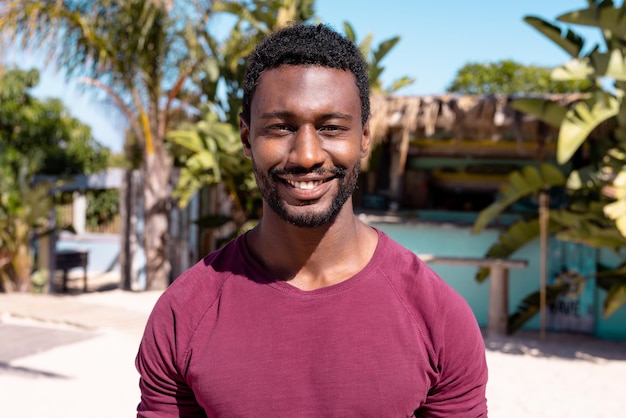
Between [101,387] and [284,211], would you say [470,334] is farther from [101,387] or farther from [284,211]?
[101,387]

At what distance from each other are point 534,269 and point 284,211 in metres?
7.23

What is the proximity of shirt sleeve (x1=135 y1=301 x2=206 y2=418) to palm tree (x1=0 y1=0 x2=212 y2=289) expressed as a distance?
8087 millimetres

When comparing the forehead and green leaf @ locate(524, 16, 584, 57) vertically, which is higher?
green leaf @ locate(524, 16, 584, 57)

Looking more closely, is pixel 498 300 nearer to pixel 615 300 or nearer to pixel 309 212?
pixel 615 300

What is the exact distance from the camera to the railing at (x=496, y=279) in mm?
6930

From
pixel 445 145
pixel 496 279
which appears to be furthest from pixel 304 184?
pixel 445 145

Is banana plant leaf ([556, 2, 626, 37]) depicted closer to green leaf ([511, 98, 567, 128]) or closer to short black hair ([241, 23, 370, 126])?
green leaf ([511, 98, 567, 128])

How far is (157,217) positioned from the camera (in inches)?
396

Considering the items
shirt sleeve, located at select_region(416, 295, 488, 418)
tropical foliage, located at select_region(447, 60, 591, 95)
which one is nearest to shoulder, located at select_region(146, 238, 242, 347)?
shirt sleeve, located at select_region(416, 295, 488, 418)

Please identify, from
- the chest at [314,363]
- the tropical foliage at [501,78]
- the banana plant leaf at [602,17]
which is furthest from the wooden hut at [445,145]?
the tropical foliage at [501,78]

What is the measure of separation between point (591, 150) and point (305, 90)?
7009mm

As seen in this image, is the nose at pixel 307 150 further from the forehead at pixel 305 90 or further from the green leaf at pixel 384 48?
the green leaf at pixel 384 48

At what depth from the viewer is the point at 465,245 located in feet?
27.1

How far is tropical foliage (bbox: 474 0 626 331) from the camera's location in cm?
542
